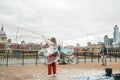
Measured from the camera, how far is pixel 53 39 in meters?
10.2

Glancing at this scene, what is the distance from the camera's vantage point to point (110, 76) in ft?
30.9

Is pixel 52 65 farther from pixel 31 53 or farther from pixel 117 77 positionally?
pixel 31 53

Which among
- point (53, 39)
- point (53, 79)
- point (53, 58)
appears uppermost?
point (53, 39)

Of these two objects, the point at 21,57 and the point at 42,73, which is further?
the point at 21,57

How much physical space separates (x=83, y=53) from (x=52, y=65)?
65.7ft

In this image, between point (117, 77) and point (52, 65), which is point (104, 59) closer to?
point (52, 65)

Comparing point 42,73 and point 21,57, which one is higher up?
point 21,57

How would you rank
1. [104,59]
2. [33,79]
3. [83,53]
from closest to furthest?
[33,79] → [104,59] → [83,53]

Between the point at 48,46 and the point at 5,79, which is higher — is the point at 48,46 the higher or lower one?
the higher one

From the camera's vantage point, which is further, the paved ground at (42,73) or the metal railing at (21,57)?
the metal railing at (21,57)

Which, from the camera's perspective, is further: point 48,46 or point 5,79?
point 48,46

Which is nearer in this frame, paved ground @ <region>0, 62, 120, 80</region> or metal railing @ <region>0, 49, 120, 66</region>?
paved ground @ <region>0, 62, 120, 80</region>

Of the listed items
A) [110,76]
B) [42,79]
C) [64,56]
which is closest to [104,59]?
[64,56]

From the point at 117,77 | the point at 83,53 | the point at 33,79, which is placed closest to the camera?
the point at 117,77
